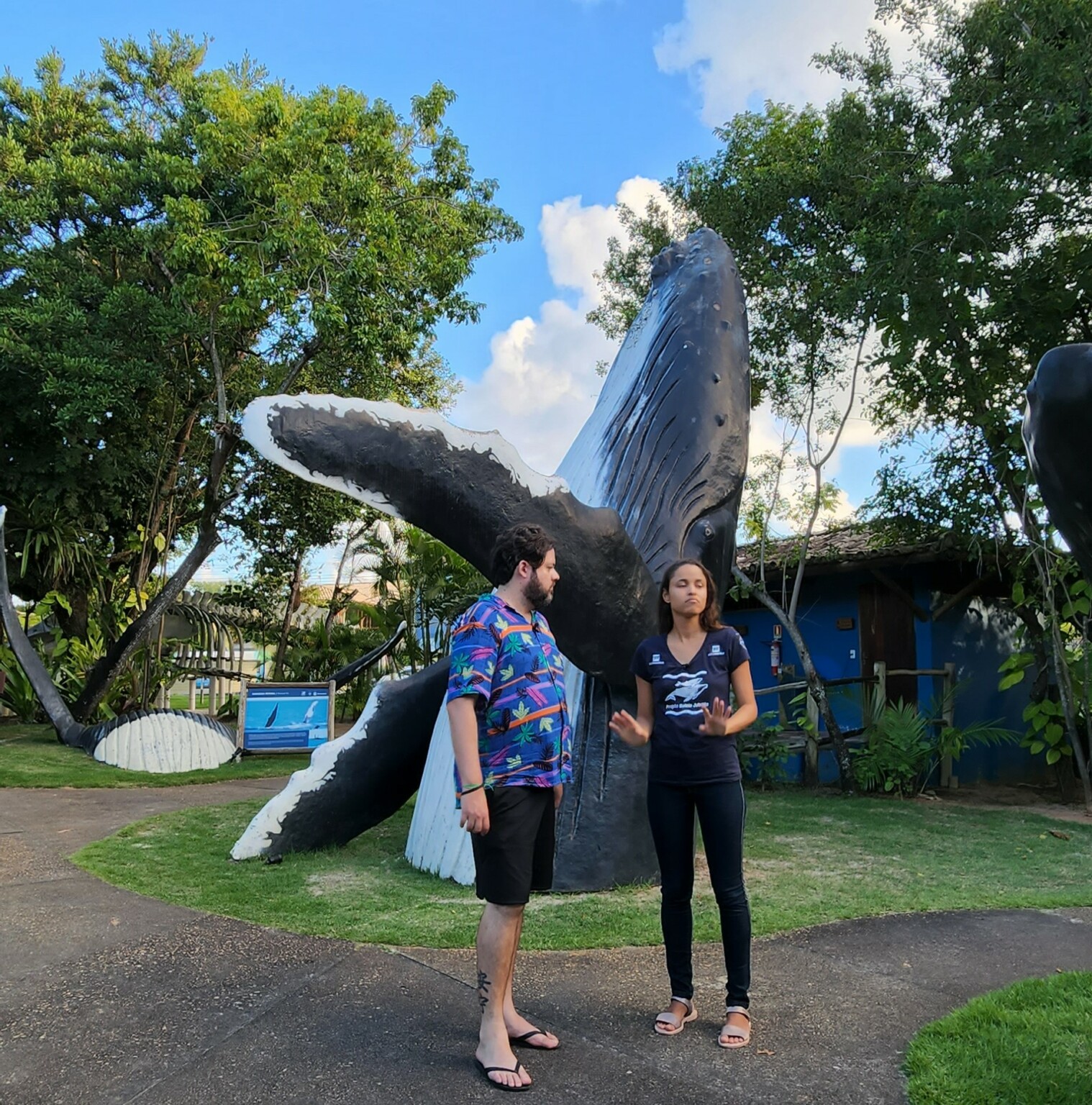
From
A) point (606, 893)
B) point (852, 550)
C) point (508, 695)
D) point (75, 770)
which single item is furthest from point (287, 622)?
point (508, 695)

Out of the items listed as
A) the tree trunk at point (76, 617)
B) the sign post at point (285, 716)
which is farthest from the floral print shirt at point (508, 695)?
the tree trunk at point (76, 617)

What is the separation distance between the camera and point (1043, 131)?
22.8 feet

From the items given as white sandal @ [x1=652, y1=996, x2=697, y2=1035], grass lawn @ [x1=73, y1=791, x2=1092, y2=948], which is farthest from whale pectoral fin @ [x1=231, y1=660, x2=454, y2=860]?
white sandal @ [x1=652, y1=996, x2=697, y2=1035]

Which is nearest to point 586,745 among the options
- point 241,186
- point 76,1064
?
point 76,1064

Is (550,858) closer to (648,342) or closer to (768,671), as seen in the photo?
(648,342)

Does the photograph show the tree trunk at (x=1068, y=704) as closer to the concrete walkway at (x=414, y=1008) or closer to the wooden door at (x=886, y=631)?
the wooden door at (x=886, y=631)

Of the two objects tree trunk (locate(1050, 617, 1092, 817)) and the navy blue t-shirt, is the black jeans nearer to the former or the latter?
the navy blue t-shirt

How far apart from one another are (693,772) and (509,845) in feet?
2.07

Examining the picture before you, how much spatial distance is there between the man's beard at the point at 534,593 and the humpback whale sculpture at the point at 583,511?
85 centimetres

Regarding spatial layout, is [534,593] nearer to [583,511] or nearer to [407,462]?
[407,462]

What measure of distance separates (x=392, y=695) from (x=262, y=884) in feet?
4.05

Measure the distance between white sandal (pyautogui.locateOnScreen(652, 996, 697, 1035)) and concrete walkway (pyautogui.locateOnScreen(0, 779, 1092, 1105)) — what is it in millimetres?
43

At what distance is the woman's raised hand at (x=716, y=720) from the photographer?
2684mm

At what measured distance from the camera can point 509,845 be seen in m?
2.49
